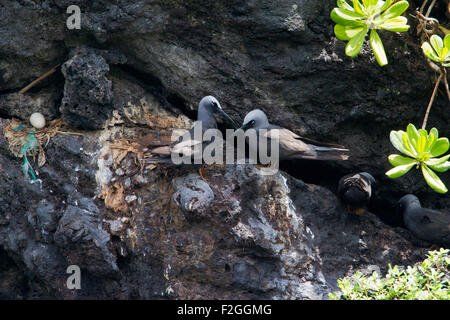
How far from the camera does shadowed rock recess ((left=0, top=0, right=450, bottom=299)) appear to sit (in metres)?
5.21

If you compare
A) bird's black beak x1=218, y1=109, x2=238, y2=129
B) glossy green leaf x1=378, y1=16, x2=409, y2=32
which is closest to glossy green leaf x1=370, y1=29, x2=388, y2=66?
glossy green leaf x1=378, y1=16, x2=409, y2=32

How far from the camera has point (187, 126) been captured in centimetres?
629

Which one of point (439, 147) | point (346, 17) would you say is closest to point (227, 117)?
point (346, 17)

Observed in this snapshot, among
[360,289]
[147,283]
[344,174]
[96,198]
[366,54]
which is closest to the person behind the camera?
[360,289]

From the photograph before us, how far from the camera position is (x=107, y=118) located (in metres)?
5.98

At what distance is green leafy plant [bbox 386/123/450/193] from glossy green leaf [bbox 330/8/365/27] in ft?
3.63

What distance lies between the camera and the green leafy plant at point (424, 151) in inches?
192

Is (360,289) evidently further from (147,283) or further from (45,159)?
(45,159)

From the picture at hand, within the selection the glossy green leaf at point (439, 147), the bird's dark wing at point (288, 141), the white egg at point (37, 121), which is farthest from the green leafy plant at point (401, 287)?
the white egg at point (37, 121)

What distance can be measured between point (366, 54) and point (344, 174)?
151cm

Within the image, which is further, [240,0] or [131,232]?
[240,0]

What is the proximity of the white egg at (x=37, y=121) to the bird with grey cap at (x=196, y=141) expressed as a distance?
1.36 metres

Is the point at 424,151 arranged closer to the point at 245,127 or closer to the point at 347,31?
the point at 347,31

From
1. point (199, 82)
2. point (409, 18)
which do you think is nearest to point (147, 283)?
point (199, 82)
